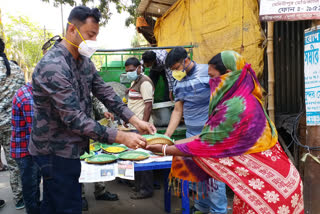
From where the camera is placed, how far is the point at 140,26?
846 cm

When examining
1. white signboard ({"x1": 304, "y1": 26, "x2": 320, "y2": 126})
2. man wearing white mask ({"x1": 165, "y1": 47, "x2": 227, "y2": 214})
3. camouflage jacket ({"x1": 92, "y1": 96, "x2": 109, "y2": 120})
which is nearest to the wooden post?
white signboard ({"x1": 304, "y1": 26, "x2": 320, "y2": 126})

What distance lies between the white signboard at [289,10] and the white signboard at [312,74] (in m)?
0.18

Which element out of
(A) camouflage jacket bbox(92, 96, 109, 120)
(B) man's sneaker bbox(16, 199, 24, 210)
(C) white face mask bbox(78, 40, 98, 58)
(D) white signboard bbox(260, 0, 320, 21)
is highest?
(D) white signboard bbox(260, 0, 320, 21)

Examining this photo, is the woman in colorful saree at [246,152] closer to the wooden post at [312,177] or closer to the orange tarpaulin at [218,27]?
the wooden post at [312,177]

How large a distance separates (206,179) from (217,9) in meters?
3.34

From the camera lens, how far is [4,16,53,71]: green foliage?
2325 centimetres

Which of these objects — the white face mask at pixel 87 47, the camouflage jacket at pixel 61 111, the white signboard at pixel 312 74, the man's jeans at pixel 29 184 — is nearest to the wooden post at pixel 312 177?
the white signboard at pixel 312 74

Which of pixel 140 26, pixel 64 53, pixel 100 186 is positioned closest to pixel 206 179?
pixel 64 53

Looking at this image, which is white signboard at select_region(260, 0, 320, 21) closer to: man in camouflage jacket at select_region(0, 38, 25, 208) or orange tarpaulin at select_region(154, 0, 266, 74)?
orange tarpaulin at select_region(154, 0, 266, 74)

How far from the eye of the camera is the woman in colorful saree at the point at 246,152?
1758mm

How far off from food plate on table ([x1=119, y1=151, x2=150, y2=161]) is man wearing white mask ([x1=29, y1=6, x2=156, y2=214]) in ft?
2.81

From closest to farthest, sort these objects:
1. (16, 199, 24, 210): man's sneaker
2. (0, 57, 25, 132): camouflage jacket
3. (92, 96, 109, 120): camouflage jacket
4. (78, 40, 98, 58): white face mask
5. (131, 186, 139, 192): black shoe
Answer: (78, 40, 98, 58): white face mask, (0, 57, 25, 132): camouflage jacket, (16, 199, 24, 210): man's sneaker, (92, 96, 109, 120): camouflage jacket, (131, 186, 139, 192): black shoe

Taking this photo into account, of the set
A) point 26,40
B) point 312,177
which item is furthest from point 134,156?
point 26,40

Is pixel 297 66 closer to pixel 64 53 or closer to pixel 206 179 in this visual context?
pixel 206 179
